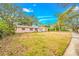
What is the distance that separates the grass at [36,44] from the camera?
2.80 meters

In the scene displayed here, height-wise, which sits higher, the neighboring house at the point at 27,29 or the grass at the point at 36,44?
the neighboring house at the point at 27,29

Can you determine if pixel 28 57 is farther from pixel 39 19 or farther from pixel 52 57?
pixel 39 19

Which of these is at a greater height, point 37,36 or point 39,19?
point 39,19

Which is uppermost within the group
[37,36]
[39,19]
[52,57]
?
[39,19]

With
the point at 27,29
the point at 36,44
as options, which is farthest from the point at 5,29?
the point at 36,44

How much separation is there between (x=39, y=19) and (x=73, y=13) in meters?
0.40

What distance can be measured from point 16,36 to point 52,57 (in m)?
0.48

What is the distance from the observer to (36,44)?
2832 mm

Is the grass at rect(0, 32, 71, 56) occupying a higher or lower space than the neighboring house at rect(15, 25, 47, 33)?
lower

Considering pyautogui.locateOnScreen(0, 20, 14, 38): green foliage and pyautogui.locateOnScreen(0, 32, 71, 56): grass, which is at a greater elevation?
pyautogui.locateOnScreen(0, 20, 14, 38): green foliage

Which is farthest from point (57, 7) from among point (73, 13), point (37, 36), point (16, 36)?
point (16, 36)

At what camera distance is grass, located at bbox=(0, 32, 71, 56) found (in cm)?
280

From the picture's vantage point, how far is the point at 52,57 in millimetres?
2775

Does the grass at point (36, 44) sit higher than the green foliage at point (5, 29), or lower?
lower
